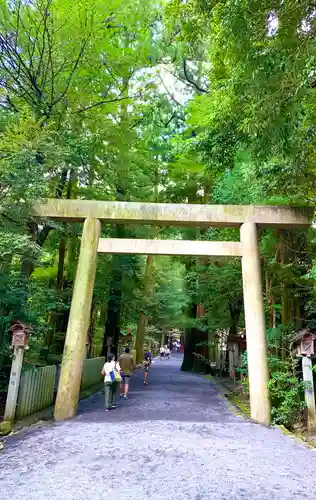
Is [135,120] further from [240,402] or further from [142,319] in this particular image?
[142,319]

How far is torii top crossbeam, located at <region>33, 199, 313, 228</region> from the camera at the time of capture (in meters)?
8.08

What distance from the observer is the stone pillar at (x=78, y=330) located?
Result: 7168mm

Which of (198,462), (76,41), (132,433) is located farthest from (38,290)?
(76,41)

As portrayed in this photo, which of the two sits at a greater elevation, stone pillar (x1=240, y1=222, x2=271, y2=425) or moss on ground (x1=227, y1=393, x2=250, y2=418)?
stone pillar (x1=240, y1=222, x2=271, y2=425)

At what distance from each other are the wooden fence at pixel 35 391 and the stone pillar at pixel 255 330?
4.63m

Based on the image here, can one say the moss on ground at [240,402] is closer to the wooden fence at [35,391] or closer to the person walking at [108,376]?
the person walking at [108,376]

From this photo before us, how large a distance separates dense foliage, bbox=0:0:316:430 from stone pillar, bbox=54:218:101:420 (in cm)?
73

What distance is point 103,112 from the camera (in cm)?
971

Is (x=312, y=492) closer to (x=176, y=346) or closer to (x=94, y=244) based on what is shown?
(x=94, y=244)

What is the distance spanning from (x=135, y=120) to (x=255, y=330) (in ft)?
26.0

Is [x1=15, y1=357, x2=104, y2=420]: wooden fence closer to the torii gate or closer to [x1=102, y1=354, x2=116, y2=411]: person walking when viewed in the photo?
the torii gate

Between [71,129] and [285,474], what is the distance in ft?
28.1

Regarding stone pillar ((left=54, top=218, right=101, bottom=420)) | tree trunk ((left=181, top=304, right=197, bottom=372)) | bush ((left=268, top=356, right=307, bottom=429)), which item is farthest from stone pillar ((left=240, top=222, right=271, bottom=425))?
tree trunk ((left=181, top=304, right=197, bottom=372))

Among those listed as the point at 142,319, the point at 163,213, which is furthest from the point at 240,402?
the point at 142,319
